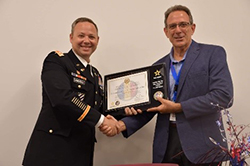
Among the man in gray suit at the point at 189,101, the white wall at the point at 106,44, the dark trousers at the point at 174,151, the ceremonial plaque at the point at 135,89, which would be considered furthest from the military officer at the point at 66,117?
the white wall at the point at 106,44

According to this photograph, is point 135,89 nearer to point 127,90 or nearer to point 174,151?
point 127,90

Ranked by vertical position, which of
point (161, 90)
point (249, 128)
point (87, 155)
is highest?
point (161, 90)

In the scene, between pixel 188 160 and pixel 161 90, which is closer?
pixel 188 160

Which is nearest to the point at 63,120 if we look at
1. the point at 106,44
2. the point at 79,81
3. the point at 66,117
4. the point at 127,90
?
the point at 66,117

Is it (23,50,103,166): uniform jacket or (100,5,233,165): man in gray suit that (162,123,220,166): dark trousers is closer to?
(100,5,233,165): man in gray suit

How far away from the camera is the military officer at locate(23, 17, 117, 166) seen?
1545mm

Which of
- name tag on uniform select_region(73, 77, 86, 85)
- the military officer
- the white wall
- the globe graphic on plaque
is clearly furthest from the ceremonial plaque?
the white wall

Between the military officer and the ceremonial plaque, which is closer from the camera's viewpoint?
the military officer

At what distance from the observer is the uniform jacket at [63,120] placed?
1543 mm

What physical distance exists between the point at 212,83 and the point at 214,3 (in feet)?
3.48

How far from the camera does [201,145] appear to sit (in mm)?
1526

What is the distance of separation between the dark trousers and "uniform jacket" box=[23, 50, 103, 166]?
0.45 meters

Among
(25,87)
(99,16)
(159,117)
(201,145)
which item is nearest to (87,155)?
(159,117)

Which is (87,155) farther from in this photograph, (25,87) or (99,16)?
(99,16)
